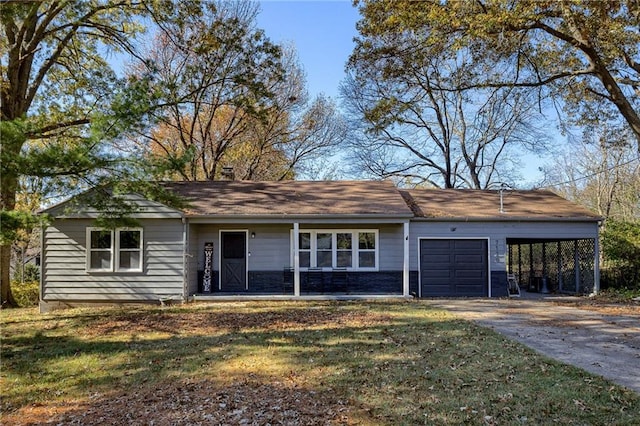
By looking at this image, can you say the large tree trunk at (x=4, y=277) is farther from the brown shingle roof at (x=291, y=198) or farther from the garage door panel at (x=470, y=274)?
the garage door panel at (x=470, y=274)

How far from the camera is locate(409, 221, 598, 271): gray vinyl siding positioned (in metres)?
13.5

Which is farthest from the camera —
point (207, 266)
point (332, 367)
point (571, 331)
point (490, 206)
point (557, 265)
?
point (557, 265)

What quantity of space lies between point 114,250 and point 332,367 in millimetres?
8791

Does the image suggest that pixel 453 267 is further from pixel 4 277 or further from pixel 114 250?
pixel 4 277

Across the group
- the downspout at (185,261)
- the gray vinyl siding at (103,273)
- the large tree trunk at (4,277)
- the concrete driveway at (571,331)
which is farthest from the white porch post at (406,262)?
the large tree trunk at (4,277)

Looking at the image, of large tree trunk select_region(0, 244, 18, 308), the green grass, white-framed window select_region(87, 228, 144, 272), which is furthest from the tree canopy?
large tree trunk select_region(0, 244, 18, 308)

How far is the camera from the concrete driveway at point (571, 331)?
5.59 m

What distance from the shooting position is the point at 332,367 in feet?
18.9

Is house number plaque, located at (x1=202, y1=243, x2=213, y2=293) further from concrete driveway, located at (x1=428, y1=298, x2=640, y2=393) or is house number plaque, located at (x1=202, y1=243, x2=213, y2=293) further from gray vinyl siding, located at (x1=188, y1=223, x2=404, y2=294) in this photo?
concrete driveway, located at (x1=428, y1=298, x2=640, y2=393)

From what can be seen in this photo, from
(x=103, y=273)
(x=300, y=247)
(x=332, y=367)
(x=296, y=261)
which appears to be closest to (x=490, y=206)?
(x=300, y=247)

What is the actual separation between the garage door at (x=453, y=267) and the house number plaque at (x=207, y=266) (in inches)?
256

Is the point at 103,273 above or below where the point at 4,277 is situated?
above

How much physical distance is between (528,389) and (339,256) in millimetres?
9058

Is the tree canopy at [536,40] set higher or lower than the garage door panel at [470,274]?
higher
